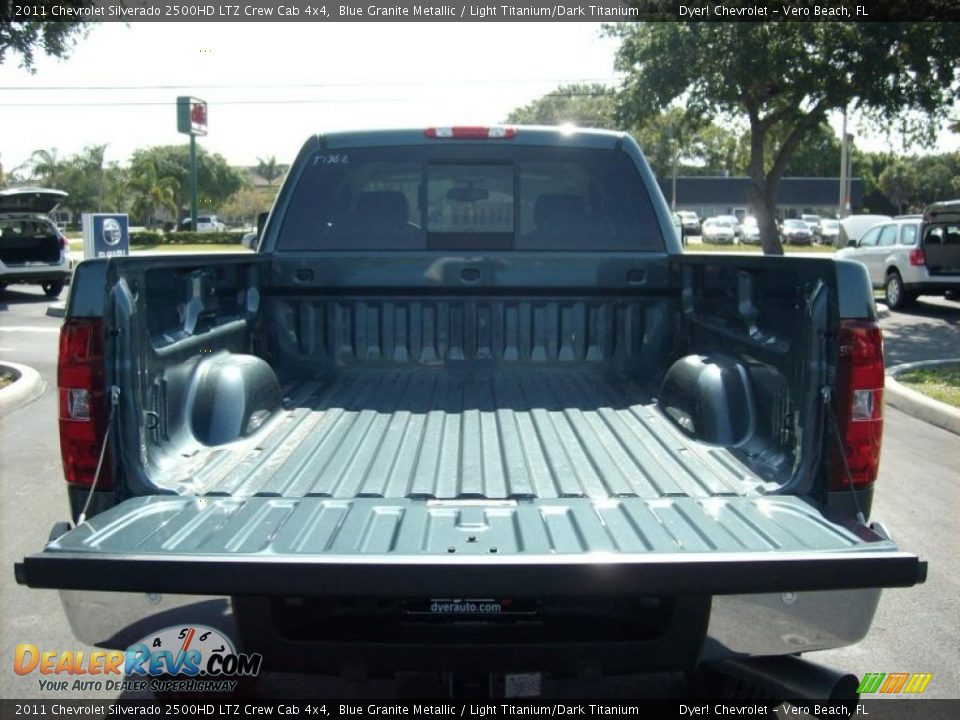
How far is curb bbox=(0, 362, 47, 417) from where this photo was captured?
9.27 m

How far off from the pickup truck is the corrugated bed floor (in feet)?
0.05

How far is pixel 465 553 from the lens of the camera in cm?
252

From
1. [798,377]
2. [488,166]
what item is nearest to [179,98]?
[488,166]

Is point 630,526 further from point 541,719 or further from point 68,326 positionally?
point 68,326

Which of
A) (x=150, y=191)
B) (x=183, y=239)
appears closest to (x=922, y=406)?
(x=183, y=239)

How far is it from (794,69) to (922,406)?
28.0ft

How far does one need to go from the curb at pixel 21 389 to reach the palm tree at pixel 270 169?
94737 mm

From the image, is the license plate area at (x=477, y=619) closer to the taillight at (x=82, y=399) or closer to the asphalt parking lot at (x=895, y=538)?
the taillight at (x=82, y=399)

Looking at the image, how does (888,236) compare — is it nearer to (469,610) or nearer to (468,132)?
(468,132)

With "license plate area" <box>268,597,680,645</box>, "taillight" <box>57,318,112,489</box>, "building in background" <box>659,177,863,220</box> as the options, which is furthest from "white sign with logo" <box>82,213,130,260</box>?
"building in background" <box>659,177,863,220</box>

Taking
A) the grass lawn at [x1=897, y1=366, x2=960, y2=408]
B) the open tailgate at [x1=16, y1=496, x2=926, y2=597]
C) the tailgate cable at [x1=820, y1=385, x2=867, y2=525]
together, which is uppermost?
the tailgate cable at [x1=820, y1=385, x2=867, y2=525]

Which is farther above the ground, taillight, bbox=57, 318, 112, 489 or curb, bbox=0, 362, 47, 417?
taillight, bbox=57, 318, 112, 489

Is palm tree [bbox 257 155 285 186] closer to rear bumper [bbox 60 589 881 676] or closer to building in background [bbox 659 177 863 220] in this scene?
building in background [bbox 659 177 863 220]

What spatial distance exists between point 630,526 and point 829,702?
0.80m
